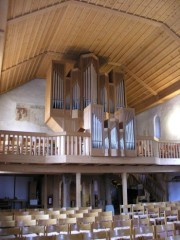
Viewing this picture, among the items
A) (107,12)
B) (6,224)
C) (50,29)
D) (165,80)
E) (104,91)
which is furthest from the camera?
(165,80)

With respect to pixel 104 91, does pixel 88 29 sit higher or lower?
higher

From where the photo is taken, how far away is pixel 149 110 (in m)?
20.2

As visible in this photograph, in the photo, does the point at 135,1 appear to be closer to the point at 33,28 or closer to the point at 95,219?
the point at 33,28

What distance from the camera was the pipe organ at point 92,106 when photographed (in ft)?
42.5

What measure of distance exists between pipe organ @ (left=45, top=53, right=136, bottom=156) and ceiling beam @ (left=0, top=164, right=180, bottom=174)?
52.7 inches

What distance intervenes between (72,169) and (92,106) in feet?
9.50

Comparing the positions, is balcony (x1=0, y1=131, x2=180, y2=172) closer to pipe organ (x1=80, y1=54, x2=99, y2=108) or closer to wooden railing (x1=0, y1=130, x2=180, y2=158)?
wooden railing (x1=0, y1=130, x2=180, y2=158)

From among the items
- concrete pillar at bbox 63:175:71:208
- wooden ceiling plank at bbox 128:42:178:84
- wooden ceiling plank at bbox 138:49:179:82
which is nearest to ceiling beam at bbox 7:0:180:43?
wooden ceiling plank at bbox 128:42:178:84

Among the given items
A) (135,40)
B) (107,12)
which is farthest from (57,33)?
(135,40)

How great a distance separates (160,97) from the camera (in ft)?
58.3

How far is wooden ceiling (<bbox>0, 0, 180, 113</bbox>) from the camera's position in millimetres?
10906

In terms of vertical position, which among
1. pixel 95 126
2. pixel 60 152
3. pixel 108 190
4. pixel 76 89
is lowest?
pixel 108 190

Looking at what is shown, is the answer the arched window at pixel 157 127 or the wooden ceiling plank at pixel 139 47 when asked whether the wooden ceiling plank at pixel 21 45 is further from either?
the arched window at pixel 157 127

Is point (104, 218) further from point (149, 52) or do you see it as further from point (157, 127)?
point (157, 127)
